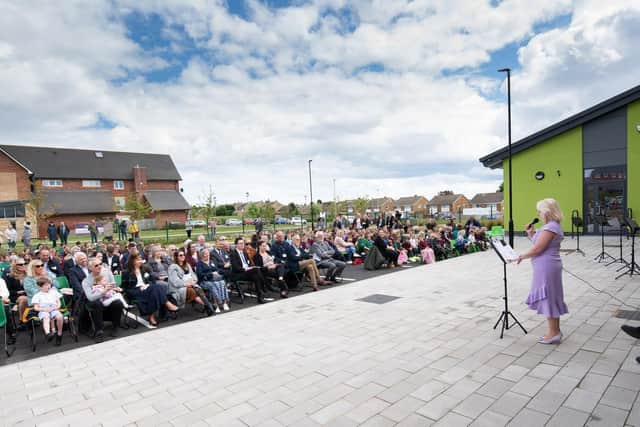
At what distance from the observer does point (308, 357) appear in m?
4.66

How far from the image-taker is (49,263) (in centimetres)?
849

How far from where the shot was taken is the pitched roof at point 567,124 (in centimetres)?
1691

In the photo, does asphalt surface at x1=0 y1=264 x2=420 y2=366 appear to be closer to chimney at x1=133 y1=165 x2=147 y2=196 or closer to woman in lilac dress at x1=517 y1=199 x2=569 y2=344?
woman in lilac dress at x1=517 y1=199 x2=569 y2=344

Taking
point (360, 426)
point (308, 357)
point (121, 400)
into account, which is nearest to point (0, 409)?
point (121, 400)

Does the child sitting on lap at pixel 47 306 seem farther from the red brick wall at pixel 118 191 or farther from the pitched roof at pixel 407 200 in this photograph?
the pitched roof at pixel 407 200

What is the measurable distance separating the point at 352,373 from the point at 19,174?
49.3 m

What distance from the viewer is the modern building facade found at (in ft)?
56.3

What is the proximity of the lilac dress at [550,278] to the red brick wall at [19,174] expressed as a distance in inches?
1927

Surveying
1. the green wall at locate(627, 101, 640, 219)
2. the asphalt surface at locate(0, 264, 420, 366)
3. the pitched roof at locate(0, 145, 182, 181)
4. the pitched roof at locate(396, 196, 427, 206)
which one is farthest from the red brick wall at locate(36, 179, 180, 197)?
the pitched roof at locate(396, 196, 427, 206)

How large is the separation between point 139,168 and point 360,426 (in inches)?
2068

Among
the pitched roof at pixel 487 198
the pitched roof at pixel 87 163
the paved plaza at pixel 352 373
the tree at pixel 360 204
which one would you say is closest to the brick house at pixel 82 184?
the pitched roof at pixel 87 163

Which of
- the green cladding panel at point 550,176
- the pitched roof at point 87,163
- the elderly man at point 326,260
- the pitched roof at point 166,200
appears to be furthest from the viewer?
the pitched roof at point 166,200

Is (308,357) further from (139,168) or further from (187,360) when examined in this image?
(139,168)

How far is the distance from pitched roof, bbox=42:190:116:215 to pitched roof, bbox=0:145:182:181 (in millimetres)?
2306
